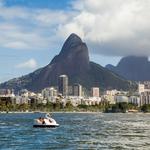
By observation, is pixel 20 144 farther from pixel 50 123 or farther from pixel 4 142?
pixel 50 123

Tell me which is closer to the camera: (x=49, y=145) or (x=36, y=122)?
(x=49, y=145)

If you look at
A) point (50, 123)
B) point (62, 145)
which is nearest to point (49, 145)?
point (62, 145)

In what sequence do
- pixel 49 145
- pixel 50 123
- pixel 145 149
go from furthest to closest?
pixel 50 123 → pixel 49 145 → pixel 145 149

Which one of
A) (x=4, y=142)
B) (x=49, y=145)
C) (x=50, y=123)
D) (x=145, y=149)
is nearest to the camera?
(x=145, y=149)

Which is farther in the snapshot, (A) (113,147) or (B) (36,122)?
(B) (36,122)

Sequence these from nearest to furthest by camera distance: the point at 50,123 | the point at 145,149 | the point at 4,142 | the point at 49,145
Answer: the point at 145,149 < the point at 49,145 < the point at 4,142 < the point at 50,123

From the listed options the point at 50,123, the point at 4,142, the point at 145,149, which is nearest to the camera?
the point at 145,149

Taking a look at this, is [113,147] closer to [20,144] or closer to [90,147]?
[90,147]

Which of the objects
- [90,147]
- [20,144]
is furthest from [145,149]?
[20,144]

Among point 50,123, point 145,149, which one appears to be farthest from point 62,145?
point 50,123
